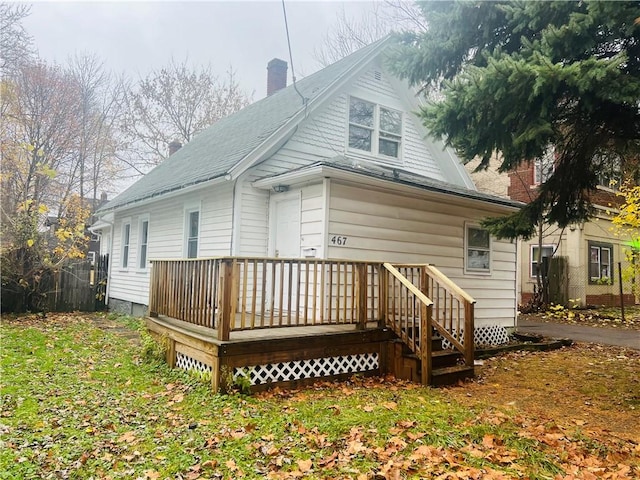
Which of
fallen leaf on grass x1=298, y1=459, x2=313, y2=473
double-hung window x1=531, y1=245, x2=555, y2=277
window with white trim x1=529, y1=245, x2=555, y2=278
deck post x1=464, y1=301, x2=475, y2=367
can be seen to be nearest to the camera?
fallen leaf on grass x1=298, y1=459, x2=313, y2=473

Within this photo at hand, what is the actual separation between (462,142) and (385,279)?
2.34 metres

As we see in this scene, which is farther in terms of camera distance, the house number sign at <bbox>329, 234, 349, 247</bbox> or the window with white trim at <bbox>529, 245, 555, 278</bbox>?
the window with white trim at <bbox>529, 245, 555, 278</bbox>

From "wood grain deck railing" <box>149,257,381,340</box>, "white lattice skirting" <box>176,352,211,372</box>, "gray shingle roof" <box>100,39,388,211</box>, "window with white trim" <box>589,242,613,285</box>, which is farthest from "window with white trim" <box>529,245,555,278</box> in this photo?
"white lattice skirting" <box>176,352,211,372</box>

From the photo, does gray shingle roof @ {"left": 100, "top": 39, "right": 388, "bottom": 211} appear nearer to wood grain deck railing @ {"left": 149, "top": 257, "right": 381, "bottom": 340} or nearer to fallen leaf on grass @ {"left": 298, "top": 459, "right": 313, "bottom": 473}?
wood grain deck railing @ {"left": 149, "top": 257, "right": 381, "bottom": 340}

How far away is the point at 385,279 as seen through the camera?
693cm

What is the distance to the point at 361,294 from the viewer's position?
669cm

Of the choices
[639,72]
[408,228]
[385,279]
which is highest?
[639,72]

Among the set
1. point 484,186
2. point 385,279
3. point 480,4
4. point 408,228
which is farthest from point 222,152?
point 484,186

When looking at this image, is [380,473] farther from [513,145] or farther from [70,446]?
[513,145]

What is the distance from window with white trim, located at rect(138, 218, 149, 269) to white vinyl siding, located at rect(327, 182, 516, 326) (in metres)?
7.69

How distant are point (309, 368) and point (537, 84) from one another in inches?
177

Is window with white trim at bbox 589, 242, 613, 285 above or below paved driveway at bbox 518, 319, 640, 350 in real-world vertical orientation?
above

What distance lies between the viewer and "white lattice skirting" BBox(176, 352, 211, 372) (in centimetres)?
602

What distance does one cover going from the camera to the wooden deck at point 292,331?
5.59m
